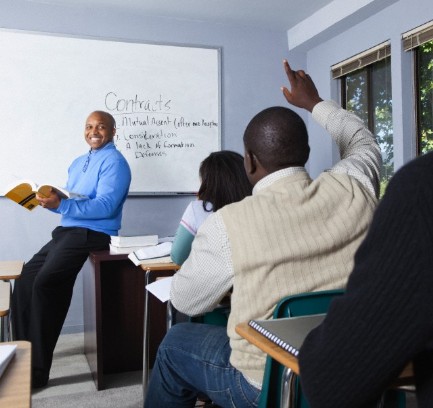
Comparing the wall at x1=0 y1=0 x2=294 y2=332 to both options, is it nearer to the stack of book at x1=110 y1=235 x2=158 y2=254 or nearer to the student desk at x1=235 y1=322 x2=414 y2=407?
the stack of book at x1=110 y1=235 x2=158 y2=254

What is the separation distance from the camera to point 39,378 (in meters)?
2.66

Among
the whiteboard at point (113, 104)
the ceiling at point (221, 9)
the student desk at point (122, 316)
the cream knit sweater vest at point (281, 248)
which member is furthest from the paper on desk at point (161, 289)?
the ceiling at point (221, 9)

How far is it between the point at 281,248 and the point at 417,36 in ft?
8.96

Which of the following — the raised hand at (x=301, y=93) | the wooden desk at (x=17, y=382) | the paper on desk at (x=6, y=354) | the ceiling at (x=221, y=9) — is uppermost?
the ceiling at (x=221, y=9)

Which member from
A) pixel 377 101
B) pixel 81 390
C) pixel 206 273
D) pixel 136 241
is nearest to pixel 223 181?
pixel 206 273

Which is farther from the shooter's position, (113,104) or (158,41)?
(158,41)

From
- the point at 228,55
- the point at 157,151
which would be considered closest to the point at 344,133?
the point at 157,151

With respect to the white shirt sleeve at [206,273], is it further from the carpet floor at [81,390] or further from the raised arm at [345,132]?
the carpet floor at [81,390]

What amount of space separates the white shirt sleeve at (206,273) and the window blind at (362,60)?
292 cm

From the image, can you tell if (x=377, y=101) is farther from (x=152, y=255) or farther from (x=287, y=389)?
(x=287, y=389)

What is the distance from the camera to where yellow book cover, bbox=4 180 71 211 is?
2455 millimetres

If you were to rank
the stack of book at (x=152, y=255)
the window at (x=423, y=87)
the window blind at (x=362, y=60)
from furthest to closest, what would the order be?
the window blind at (x=362, y=60), the window at (x=423, y=87), the stack of book at (x=152, y=255)

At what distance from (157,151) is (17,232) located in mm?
1201

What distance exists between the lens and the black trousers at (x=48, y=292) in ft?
8.87
